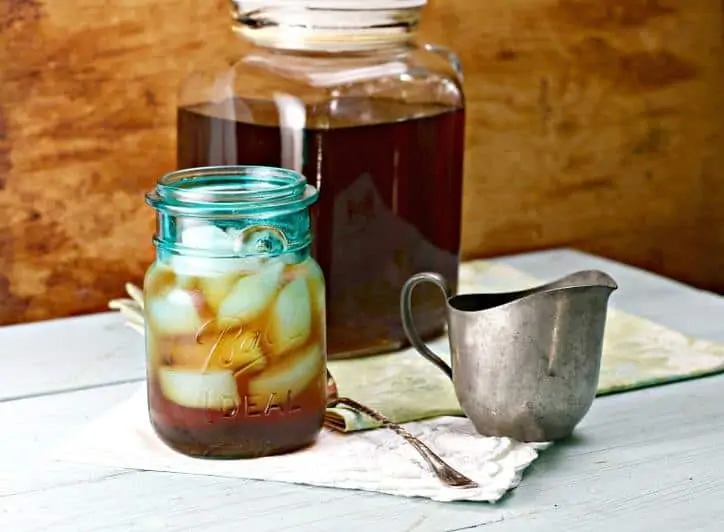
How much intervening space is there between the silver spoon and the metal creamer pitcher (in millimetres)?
49

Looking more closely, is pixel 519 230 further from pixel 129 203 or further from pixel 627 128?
pixel 129 203

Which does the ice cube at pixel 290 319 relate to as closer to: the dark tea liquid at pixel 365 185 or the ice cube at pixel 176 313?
the ice cube at pixel 176 313

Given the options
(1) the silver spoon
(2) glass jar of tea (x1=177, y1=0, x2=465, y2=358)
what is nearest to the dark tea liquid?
(2) glass jar of tea (x1=177, y1=0, x2=465, y2=358)

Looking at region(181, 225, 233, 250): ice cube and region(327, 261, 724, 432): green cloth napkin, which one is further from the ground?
region(181, 225, 233, 250): ice cube

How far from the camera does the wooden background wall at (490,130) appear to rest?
1.11 meters

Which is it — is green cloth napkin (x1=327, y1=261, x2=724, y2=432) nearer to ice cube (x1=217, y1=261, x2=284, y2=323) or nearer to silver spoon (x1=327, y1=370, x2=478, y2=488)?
silver spoon (x1=327, y1=370, x2=478, y2=488)

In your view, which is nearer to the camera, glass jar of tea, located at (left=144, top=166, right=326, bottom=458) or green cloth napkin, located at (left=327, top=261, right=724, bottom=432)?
glass jar of tea, located at (left=144, top=166, right=326, bottom=458)

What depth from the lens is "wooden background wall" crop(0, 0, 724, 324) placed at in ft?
3.66

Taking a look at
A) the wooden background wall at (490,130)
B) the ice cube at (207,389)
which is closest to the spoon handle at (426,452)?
the ice cube at (207,389)

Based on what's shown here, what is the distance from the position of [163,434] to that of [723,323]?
1.84 ft

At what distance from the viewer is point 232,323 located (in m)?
0.75

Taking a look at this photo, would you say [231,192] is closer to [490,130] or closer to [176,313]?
[176,313]

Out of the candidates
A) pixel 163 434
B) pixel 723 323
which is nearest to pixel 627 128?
pixel 723 323

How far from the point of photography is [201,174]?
2.68 feet
